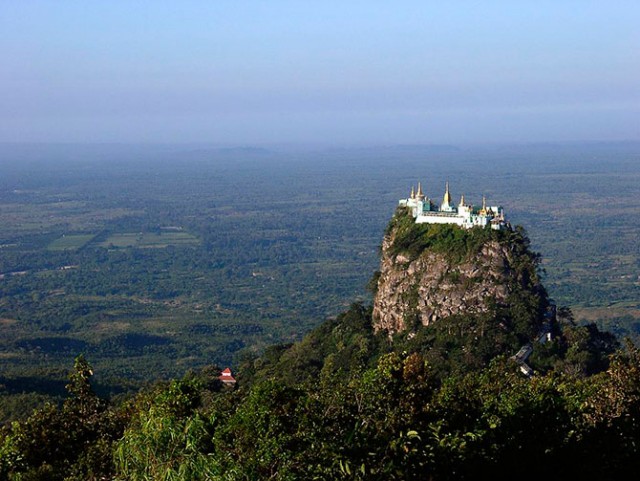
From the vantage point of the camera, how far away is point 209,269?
11956 cm

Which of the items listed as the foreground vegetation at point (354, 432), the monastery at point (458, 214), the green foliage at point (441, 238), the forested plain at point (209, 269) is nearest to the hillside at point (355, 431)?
the foreground vegetation at point (354, 432)

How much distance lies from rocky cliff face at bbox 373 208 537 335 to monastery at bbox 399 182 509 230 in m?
0.91

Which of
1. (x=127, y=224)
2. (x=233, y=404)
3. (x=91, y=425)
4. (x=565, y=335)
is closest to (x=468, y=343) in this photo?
(x=565, y=335)

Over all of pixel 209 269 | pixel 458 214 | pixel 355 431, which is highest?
pixel 458 214

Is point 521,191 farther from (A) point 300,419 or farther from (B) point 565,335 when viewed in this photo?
(A) point 300,419

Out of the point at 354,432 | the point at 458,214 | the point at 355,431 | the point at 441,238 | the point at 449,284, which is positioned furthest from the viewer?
the point at 458,214

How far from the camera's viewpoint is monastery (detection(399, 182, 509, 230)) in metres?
43.3

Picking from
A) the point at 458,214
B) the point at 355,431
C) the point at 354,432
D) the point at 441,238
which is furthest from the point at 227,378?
the point at 354,432

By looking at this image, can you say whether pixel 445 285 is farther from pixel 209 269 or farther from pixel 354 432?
pixel 209 269

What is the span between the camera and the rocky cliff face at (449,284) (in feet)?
137

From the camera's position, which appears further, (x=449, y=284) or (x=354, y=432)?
(x=449, y=284)

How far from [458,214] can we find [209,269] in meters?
78.1

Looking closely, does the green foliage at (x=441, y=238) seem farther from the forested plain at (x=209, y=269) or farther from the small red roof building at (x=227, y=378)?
the forested plain at (x=209, y=269)

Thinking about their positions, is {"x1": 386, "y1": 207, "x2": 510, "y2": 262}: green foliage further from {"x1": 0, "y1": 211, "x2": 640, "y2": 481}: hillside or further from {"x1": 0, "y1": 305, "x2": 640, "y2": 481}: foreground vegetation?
{"x1": 0, "y1": 305, "x2": 640, "y2": 481}: foreground vegetation
